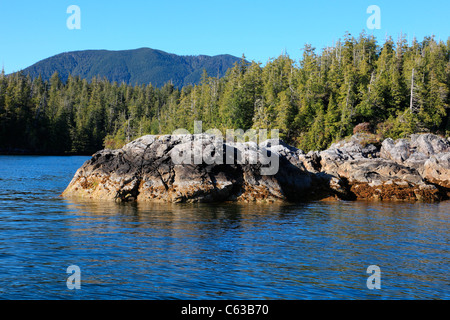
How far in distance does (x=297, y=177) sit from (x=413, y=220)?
11.5 m

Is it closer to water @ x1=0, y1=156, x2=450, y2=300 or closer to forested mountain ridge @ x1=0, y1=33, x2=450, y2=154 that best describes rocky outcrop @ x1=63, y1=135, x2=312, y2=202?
water @ x1=0, y1=156, x2=450, y2=300

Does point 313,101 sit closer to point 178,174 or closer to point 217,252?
point 178,174

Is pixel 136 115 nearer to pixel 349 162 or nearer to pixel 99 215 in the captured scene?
pixel 349 162

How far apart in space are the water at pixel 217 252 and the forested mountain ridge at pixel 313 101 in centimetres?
5784

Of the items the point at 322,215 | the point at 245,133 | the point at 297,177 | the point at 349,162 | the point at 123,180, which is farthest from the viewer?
the point at 245,133

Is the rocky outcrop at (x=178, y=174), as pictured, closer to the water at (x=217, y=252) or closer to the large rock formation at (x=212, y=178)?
the large rock formation at (x=212, y=178)

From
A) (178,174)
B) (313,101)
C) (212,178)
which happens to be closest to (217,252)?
(212,178)

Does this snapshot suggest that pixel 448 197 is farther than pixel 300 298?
Yes

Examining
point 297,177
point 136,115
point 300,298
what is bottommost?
point 300,298

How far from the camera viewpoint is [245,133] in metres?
90.3

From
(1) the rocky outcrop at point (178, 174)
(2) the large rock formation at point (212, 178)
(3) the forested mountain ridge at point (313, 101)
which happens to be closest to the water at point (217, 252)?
(1) the rocky outcrop at point (178, 174)
